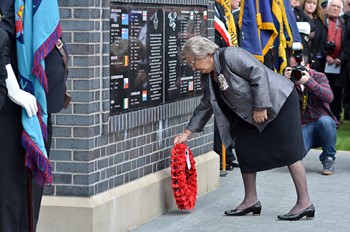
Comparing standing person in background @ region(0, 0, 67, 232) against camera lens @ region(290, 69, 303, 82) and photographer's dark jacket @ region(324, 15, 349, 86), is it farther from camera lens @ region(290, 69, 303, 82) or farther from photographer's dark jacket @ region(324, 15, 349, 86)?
photographer's dark jacket @ region(324, 15, 349, 86)

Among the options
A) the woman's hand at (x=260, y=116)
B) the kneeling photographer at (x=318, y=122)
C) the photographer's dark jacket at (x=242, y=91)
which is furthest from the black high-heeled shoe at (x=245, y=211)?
the kneeling photographer at (x=318, y=122)

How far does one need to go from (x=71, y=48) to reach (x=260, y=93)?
1.67 metres

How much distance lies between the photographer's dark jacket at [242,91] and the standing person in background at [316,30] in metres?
6.60

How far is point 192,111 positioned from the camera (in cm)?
989

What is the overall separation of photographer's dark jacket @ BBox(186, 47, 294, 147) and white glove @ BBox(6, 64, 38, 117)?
2816mm

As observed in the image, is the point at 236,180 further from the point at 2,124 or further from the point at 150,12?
the point at 2,124

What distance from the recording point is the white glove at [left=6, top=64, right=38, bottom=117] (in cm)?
580

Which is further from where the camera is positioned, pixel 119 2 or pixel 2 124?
pixel 119 2

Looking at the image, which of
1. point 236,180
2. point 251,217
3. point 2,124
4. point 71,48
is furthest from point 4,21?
point 236,180

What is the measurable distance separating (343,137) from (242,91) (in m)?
7.34

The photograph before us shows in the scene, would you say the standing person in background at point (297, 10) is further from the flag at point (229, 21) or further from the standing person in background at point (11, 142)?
the standing person in background at point (11, 142)

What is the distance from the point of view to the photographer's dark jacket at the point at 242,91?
843 centimetres

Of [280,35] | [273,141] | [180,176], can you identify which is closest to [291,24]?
[280,35]

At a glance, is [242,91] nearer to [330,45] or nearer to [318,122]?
[318,122]
